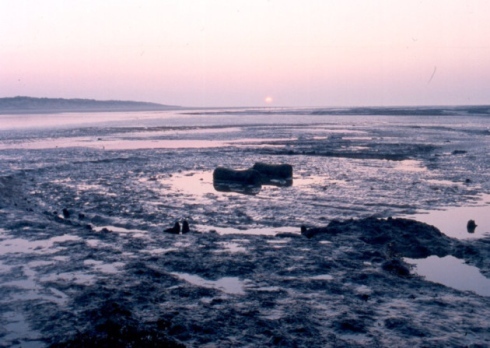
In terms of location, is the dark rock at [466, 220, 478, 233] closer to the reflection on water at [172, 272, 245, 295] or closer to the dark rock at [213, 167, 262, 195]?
the reflection on water at [172, 272, 245, 295]

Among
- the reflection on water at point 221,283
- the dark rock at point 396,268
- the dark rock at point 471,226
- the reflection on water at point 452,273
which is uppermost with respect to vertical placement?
→ the dark rock at point 471,226

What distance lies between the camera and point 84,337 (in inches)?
214

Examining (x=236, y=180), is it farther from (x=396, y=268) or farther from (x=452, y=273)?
(x=452, y=273)

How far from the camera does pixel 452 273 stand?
7969 millimetres

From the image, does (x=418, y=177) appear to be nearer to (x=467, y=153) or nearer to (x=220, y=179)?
(x=220, y=179)

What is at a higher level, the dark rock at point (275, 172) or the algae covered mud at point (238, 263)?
the dark rock at point (275, 172)

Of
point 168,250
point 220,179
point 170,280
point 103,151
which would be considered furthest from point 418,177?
point 103,151

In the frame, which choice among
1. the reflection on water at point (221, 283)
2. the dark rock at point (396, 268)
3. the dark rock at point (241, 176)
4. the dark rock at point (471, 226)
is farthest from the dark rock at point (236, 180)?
the reflection on water at point (221, 283)

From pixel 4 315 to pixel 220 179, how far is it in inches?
452

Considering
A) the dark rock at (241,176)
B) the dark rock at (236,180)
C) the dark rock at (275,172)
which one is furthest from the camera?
the dark rock at (275,172)

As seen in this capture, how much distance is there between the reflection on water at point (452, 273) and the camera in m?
7.37

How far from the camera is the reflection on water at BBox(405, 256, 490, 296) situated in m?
7.37

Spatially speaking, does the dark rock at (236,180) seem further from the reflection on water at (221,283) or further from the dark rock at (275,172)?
the reflection on water at (221,283)

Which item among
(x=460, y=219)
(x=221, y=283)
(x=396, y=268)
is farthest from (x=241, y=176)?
(x=221, y=283)
